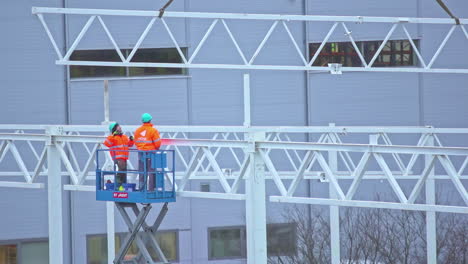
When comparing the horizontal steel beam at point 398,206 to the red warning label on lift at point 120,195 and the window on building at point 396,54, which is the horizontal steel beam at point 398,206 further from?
the window on building at point 396,54

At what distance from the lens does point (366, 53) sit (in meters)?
41.0

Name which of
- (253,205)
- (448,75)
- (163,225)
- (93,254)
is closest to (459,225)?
(448,75)

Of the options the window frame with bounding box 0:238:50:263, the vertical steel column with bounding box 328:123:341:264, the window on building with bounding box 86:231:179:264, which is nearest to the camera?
the vertical steel column with bounding box 328:123:341:264

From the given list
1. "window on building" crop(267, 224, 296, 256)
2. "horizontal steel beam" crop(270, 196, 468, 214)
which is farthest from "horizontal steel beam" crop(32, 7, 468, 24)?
"window on building" crop(267, 224, 296, 256)

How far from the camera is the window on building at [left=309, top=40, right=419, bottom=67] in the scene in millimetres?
40875

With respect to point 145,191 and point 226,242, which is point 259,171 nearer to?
point 145,191

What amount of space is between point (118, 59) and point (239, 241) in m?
8.60

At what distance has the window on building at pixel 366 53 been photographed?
40875mm

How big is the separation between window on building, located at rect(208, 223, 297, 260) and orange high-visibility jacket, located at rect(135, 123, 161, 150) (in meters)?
18.7

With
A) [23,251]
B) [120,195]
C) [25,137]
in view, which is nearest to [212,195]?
[120,195]

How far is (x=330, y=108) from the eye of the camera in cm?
4059

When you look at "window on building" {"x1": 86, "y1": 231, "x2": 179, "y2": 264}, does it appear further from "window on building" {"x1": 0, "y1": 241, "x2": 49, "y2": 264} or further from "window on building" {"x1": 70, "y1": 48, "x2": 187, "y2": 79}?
"window on building" {"x1": 70, "y1": 48, "x2": 187, "y2": 79}

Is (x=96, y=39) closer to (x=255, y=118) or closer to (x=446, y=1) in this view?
(x=255, y=118)

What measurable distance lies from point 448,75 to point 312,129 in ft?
41.0
